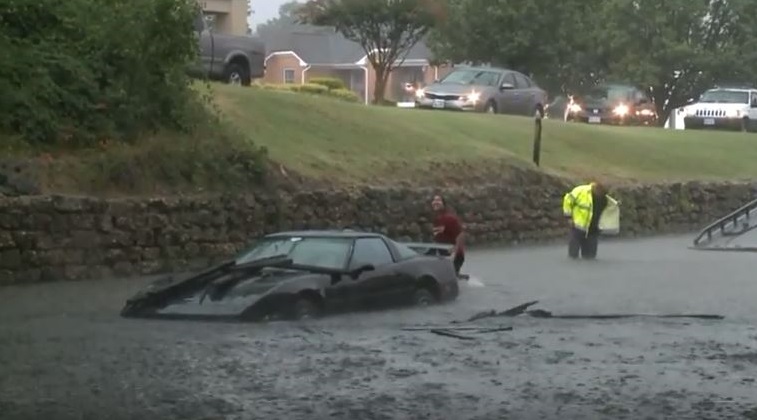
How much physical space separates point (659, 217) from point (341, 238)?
58.3 ft

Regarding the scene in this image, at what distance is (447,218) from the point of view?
76.9 feet

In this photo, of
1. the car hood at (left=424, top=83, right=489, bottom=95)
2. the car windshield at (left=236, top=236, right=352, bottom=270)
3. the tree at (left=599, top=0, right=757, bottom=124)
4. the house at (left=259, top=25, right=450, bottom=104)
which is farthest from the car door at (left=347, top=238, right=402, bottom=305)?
the house at (left=259, top=25, right=450, bottom=104)

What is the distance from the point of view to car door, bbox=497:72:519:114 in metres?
41.6

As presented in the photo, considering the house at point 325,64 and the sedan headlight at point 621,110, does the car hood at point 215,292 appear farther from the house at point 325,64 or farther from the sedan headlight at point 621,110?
the house at point 325,64

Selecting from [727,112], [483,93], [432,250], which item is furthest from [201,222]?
[727,112]

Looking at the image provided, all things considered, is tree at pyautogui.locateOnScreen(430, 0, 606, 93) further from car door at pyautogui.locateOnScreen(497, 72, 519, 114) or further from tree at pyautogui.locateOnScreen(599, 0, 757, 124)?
car door at pyautogui.locateOnScreen(497, 72, 519, 114)

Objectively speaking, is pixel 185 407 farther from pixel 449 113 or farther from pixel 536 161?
pixel 449 113

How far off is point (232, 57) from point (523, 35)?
63.4ft

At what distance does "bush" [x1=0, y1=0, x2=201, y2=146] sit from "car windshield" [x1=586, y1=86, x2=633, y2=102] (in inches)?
1016

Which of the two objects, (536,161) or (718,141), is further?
(718,141)

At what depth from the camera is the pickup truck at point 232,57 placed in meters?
→ 32.7

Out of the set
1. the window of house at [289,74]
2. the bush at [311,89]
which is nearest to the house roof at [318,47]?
the window of house at [289,74]

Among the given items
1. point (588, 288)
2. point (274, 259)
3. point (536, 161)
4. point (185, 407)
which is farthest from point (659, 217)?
point (185, 407)

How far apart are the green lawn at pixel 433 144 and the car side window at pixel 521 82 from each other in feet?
6.92
